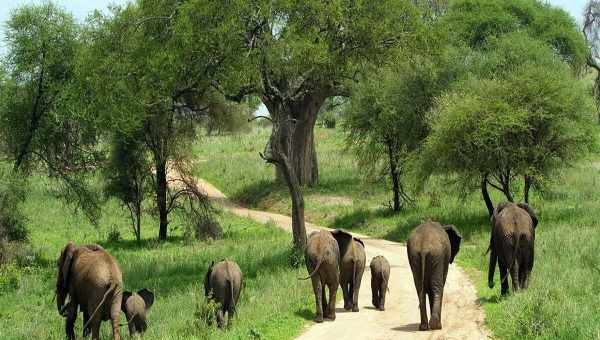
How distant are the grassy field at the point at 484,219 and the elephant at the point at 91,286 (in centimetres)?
707

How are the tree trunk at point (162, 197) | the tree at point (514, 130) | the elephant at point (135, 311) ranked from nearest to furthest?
1. the elephant at point (135, 311)
2. the tree at point (514, 130)
3. the tree trunk at point (162, 197)

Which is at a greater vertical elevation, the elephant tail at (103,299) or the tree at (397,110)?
the tree at (397,110)

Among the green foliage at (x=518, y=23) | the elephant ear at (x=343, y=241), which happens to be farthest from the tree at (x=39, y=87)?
the green foliage at (x=518, y=23)

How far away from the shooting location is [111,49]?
27.3 m

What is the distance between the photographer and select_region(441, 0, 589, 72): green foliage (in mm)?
43812

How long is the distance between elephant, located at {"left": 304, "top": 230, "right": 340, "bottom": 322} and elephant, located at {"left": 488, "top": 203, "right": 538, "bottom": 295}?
3.44m

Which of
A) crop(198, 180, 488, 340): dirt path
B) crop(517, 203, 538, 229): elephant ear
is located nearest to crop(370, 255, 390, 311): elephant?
crop(198, 180, 488, 340): dirt path

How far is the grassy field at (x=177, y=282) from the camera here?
15672 millimetres

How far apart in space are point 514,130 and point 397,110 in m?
7.80

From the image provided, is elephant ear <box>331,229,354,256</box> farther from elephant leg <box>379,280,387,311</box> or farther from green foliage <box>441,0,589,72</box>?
green foliage <box>441,0,589,72</box>

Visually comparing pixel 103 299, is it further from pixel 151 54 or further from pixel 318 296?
pixel 151 54

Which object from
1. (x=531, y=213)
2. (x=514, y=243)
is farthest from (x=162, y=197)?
(x=514, y=243)

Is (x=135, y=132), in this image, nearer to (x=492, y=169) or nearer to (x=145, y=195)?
(x=145, y=195)

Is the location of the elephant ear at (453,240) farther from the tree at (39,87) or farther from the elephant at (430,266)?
the tree at (39,87)
